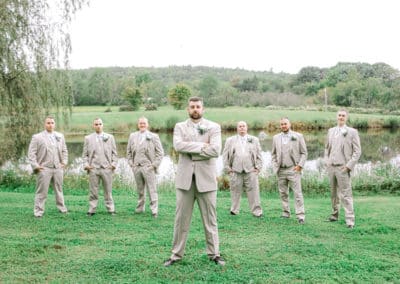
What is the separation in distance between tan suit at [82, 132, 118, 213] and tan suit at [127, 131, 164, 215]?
48cm

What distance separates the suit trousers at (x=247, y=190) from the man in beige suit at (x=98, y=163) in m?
2.68

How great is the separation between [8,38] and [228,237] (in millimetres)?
A: 8467

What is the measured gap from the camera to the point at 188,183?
6.01m

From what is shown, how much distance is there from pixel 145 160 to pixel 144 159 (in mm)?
31

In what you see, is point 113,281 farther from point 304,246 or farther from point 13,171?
point 13,171

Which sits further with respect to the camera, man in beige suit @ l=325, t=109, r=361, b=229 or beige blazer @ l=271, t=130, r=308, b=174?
beige blazer @ l=271, t=130, r=308, b=174

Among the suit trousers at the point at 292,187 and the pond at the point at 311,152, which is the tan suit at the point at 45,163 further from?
the pond at the point at 311,152

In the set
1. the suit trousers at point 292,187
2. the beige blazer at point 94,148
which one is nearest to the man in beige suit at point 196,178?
the suit trousers at point 292,187

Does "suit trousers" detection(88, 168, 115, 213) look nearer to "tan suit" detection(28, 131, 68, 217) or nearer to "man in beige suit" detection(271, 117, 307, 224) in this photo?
"tan suit" detection(28, 131, 68, 217)

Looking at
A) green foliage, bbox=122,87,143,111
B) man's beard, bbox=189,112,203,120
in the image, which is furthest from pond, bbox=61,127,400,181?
green foliage, bbox=122,87,143,111

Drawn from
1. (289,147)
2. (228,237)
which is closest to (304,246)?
(228,237)

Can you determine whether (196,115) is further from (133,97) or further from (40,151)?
(133,97)

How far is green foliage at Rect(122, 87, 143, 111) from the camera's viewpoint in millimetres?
58009

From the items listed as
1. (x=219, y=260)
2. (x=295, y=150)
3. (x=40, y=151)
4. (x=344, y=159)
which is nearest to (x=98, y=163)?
(x=40, y=151)
